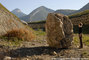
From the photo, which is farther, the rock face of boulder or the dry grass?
the dry grass

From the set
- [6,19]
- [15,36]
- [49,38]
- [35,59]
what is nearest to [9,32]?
[15,36]

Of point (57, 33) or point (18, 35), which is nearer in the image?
point (57, 33)

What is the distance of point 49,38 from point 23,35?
505 cm

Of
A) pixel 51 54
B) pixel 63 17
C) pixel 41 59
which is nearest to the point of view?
pixel 41 59

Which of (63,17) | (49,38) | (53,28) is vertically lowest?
(49,38)

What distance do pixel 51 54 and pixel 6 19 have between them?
10.8 m

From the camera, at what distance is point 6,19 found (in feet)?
61.2

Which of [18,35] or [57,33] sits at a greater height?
[57,33]

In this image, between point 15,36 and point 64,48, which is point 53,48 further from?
point 15,36

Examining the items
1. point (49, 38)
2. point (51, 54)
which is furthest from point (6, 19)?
point (51, 54)

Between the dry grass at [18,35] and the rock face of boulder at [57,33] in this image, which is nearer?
the rock face of boulder at [57,33]

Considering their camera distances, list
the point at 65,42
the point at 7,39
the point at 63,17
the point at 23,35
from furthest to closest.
Answer: the point at 23,35 < the point at 7,39 < the point at 63,17 < the point at 65,42

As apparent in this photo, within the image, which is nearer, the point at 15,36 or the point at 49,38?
the point at 49,38

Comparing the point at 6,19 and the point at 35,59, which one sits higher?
the point at 6,19
